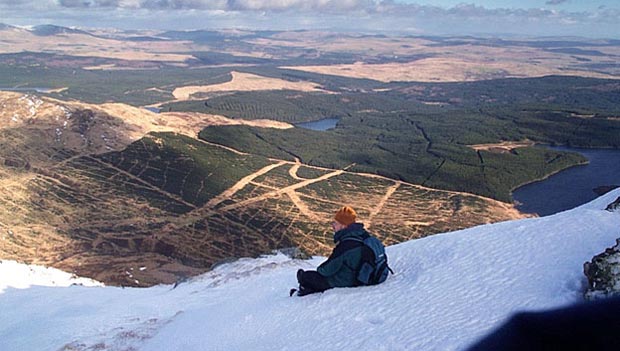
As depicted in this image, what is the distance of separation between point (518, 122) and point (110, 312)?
142347 mm

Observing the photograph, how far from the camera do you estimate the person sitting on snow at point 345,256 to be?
1183 centimetres

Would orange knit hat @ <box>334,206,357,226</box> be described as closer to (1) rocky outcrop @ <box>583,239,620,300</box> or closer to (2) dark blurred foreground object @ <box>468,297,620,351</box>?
(2) dark blurred foreground object @ <box>468,297,620,351</box>

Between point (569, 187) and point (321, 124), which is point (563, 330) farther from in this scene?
point (321, 124)

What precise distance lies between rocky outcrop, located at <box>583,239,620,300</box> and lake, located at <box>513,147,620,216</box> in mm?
72877

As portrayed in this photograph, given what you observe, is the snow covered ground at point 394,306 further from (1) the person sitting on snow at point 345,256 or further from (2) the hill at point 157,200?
(2) the hill at point 157,200

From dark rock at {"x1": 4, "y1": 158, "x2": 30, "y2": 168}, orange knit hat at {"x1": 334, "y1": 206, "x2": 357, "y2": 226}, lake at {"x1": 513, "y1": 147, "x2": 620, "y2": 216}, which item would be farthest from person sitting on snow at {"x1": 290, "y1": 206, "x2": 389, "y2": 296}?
dark rock at {"x1": 4, "y1": 158, "x2": 30, "y2": 168}

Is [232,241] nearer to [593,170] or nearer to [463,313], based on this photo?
[463,313]

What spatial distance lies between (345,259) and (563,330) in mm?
4940

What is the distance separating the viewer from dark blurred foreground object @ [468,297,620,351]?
8.47 metres

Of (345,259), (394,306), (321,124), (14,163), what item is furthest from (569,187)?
(394,306)

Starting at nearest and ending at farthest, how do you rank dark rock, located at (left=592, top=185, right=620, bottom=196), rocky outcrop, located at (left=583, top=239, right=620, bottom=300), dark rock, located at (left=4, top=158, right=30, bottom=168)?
1. rocky outcrop, located at (left=583, top=239, right=620, bottom=300)
2. dark rock, located at (left=4, top=158, right=30, bottom=168)
3. dark rock, located at (left=592, top=185, right=620, bottom=196)

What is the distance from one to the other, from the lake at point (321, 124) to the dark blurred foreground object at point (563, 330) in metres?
147

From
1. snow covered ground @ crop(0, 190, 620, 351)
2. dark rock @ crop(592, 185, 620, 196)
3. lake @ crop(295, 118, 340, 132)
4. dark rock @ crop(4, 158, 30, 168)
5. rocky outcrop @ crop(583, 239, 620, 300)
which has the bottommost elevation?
lake @ crop(295, 118, 340, 132)

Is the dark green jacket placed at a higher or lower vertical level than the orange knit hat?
lower
